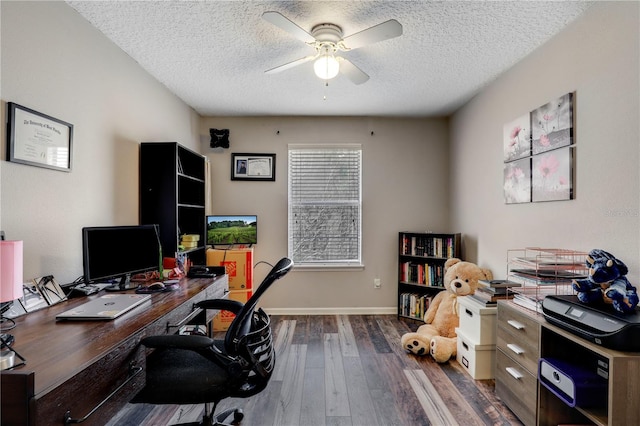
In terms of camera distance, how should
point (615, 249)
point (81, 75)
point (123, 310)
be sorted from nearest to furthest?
1. point (123, 310)
2. point (615, 249)
3. point (81, 75)

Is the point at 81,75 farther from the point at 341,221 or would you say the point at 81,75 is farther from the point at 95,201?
the point at 341,221

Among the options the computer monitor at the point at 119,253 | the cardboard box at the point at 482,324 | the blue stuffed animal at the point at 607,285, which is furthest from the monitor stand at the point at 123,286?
the blue stuffed animal at the point at 607,285

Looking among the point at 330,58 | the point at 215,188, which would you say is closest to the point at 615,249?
the point at 330,58

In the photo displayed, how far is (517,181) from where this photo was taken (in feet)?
8.45

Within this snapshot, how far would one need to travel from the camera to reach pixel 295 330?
3.45m

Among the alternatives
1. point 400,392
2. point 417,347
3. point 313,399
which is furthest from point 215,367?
point 417,347

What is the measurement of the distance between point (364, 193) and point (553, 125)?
7.06ft

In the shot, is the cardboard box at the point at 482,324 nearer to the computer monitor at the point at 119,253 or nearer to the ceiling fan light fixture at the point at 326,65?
the ceiling fan light fixture at the point at 326,65

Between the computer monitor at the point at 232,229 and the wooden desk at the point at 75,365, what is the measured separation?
1913 mm

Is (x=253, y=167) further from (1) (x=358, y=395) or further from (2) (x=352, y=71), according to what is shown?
(1) (x=358, y=395)

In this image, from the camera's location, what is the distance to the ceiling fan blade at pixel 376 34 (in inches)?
69.3

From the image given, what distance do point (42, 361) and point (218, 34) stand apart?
2091 millimetres

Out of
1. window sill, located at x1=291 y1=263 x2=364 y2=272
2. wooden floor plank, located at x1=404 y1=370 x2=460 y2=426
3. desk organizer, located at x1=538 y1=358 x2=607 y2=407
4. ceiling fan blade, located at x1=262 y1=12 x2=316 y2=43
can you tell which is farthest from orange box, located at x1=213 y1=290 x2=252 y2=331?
desk organizer, located at x1=538 y1=358 x2=607 y2=407

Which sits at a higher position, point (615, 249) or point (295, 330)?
point (615, 249)
